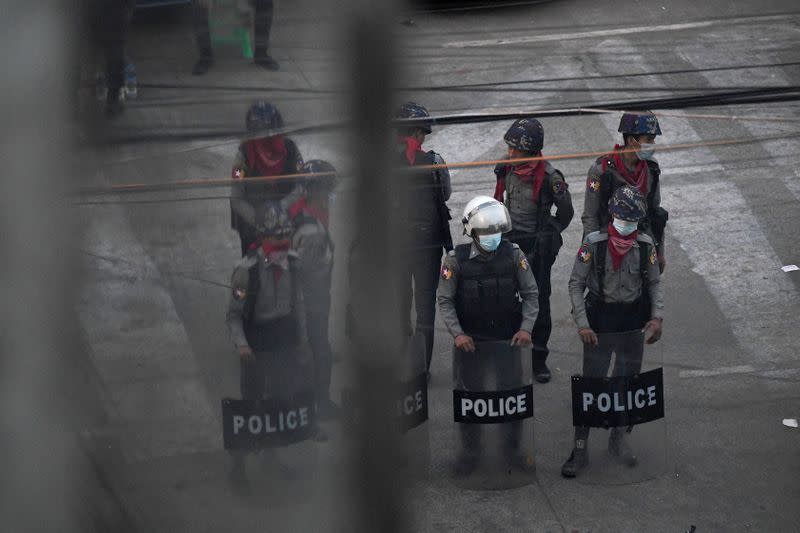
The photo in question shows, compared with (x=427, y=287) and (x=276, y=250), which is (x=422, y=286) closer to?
(x=427, y=287)

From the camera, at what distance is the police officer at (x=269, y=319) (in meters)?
2.75

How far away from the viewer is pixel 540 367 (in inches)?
226

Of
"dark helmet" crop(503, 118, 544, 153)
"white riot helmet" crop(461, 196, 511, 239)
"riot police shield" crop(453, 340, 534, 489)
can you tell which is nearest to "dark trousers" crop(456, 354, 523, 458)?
"riot police shield" crop(453, 340, 534, 489)

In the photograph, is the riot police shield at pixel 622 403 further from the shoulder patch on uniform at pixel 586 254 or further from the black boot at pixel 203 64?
the black boot at pixel 203 64

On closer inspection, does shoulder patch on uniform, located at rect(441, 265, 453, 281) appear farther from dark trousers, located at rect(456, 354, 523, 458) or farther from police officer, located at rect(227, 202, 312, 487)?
police officer, located at rect(227, 202, 312, 487)

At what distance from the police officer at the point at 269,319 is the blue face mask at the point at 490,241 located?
1956 millimetres

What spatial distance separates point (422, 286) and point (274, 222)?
56.4 inches

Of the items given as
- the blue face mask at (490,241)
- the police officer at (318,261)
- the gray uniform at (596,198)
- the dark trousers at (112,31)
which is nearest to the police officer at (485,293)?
the blue face mask at (490,241)

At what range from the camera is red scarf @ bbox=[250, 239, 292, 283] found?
273 cm

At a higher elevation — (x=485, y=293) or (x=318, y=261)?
(x=318, y=261)

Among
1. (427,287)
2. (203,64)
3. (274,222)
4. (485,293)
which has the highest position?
(203,64)

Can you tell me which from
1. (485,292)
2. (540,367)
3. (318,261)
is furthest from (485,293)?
(318,261)

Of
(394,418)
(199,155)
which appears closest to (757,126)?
(394,418)

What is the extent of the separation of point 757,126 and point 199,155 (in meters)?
5.08
